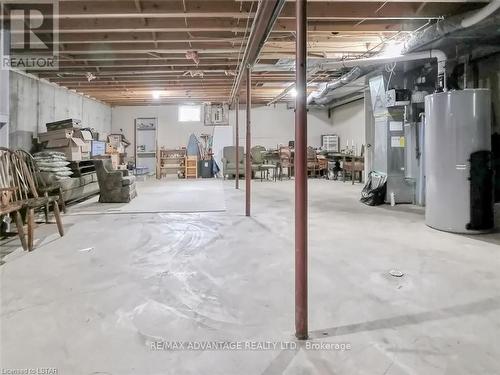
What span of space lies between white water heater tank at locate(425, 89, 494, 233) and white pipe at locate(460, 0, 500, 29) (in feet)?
2.32

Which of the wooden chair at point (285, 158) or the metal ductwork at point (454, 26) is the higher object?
the metal ductwork at point (454, 26)

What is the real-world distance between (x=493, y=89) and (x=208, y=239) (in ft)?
14.6

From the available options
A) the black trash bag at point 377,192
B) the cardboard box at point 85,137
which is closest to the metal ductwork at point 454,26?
the black trash bag at point 377,192

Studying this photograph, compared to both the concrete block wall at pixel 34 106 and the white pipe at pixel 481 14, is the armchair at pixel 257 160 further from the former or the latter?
the white pipe at pixel 481 14

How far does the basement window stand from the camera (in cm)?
1255

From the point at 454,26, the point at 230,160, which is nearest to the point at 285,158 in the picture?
the point at 230,160

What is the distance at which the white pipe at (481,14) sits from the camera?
3.26 metres

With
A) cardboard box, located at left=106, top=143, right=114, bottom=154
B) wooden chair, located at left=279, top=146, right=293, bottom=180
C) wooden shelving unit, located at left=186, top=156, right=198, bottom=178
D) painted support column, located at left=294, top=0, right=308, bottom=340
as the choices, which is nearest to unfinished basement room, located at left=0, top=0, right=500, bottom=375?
painted support column, located at left=294, top=0, right=308, bottom=340

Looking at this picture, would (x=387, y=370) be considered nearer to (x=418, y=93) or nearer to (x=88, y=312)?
(x=88, y=312)

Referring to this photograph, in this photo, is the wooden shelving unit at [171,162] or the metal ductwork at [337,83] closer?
the metal ductwork at [337,83]

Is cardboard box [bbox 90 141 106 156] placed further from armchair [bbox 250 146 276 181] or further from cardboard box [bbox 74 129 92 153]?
armchair [bbox 250 146 276 181]

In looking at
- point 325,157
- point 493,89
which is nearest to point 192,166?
point 325,157

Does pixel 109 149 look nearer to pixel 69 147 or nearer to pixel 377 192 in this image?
pixel 69 147

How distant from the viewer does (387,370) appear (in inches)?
55.8
